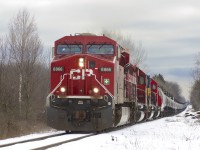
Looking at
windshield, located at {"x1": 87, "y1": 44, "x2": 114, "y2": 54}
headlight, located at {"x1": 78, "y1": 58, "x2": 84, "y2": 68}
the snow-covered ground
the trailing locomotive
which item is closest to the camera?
the snow-covered ground

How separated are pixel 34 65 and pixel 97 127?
12.4 meters

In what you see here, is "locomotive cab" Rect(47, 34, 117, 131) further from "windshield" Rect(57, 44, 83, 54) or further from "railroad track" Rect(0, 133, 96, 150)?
"railroad track" Rect(0, 133, 96, 150)

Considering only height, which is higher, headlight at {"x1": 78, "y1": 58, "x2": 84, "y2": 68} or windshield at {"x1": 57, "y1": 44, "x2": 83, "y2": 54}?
windshield at {"x1": 57, "y1": 44, "x2": 83, "y2": 54}

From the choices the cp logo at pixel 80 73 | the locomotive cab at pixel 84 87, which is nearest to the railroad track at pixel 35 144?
the locomotive cab at pixel 84 87

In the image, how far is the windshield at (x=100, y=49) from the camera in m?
17.8

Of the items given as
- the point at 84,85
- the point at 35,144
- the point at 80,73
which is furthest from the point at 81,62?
the point at 35,144

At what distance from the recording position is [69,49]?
1802 cm

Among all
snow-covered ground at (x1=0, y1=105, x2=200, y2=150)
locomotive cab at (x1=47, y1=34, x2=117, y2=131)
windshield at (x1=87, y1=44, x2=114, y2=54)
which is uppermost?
windshield at (x1=87, y1=44, x2=114, y2=54)

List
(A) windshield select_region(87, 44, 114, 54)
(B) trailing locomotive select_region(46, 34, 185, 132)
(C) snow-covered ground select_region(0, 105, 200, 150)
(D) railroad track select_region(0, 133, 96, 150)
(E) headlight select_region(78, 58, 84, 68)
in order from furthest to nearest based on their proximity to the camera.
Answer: (A) windshield select_region(87, 44, 114, 54), (E) headlight select_region(78, 58, 84, 68), (B) trailing locomotive select_region(46, 34, 185, 132), (C) snow-covered ground select_region(0, 105, 200, 150), (D) railroad track select_region(0, 133, 96, 150)

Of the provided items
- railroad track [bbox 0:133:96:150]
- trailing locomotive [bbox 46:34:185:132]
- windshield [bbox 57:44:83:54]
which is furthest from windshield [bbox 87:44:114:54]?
railroad track [bbox 0:133:96:150]

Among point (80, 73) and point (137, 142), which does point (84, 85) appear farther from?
point (137, 142)

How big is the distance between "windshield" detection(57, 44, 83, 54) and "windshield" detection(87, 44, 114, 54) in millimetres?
469

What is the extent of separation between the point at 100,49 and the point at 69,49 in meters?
1.49

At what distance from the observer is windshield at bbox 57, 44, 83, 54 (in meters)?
17.9
